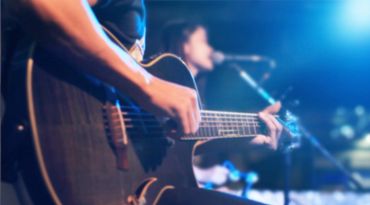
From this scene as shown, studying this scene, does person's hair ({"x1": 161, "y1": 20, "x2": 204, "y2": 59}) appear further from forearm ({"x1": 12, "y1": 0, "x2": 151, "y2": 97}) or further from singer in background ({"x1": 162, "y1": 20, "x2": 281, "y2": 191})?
forearm ({"x1": 12, "y1": 0, "x2": 151, "y2": 97})

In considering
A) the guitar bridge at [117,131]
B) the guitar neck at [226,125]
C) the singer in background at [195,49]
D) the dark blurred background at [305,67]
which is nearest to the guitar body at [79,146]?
the guitar bridge at [117,131]

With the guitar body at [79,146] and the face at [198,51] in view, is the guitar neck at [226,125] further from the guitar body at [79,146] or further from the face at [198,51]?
the face at [198,51]

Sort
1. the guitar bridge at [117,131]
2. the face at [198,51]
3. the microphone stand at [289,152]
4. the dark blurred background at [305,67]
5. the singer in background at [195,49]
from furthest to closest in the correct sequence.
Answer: the dark blurred background at [305,67], the face at [198,51], the singer in background at [195,49], the microphone stand at [289,152], the guitar bridge at [117,131]

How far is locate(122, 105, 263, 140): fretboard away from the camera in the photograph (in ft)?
3.43

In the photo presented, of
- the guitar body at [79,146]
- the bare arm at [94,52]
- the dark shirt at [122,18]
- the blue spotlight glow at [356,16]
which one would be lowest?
the guitar body at [79,146]

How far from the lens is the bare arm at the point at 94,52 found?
831mm

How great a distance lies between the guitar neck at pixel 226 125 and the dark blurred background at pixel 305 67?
7.69ft

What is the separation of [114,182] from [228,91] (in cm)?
356

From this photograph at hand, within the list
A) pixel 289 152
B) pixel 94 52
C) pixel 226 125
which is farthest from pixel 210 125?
pixel 289 152

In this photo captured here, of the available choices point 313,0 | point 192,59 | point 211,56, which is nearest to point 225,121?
point 192,59

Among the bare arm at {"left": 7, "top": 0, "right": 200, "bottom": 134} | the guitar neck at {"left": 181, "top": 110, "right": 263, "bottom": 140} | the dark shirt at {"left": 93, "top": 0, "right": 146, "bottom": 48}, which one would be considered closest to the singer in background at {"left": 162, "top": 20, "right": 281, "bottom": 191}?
the guitar neck at {"left": 181, "top": 110, "right": 263, "bottom": 140}

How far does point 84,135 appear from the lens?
0.92 meters

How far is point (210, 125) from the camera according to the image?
4.22 ft

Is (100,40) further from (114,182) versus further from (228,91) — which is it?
(228,91)
